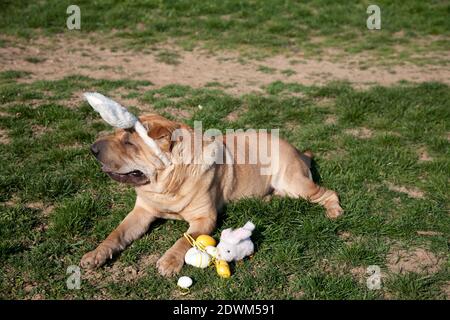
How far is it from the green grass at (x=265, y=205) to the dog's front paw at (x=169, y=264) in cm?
6

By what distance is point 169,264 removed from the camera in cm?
330

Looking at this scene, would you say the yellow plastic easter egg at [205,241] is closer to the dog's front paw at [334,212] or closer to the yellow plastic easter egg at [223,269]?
the yellow plastic easter egg at [223,269]

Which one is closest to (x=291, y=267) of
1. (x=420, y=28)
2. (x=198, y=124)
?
(x=198, y=124)

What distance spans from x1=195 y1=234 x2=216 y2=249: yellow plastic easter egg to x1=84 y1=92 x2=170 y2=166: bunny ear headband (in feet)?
2.05

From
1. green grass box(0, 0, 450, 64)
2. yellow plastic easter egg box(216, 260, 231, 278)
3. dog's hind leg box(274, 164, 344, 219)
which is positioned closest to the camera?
yellow plastic easter egg box(216, 260, 231, 278)

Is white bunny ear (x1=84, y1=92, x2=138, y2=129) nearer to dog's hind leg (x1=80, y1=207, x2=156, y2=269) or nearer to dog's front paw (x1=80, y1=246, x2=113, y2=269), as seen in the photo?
dog's hind leg (x1=80, y1=207, x2=156, y2=269)

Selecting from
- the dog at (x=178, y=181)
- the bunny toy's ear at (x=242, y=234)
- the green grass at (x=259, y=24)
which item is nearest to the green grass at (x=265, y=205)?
the dog at (x=178, y=181)

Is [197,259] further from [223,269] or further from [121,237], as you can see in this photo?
[121,237]

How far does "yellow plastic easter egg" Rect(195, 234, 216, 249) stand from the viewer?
342 centimetres

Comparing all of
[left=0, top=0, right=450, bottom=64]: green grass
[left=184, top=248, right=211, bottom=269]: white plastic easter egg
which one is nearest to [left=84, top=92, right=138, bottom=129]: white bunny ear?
[left=184, top=248, right=211, bottom=269]: white plastic easter egg

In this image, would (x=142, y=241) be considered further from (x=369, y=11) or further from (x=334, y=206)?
(x=369, y=11)

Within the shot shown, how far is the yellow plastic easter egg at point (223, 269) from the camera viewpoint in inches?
128
